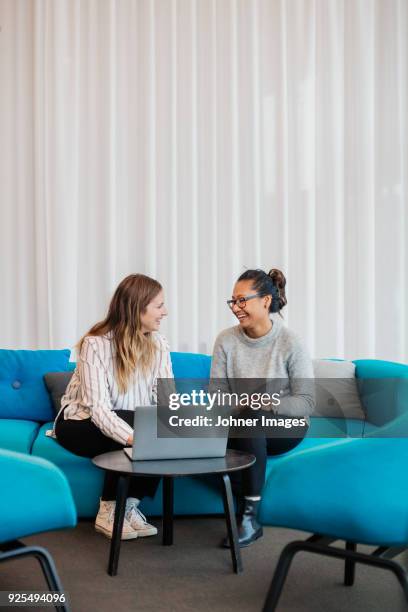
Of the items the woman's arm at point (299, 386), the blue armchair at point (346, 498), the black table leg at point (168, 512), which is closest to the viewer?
the blue armchair at point (346, 498)

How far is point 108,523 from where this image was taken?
Answer: 281 cm

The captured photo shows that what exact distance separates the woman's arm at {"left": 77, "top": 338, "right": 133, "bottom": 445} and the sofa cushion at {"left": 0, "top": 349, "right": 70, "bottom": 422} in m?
0.73

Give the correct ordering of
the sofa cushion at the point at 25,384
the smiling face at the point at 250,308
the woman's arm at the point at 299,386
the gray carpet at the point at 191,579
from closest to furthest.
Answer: the gray carpet at the point at 191,579 → the woman's arm at the point at 299,386 → the smiling face at the point at 250,308 → the sofa cushion at the point at 25,384

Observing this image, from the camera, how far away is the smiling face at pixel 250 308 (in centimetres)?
311

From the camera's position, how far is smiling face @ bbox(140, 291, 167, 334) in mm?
2987

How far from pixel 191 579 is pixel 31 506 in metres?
0.83

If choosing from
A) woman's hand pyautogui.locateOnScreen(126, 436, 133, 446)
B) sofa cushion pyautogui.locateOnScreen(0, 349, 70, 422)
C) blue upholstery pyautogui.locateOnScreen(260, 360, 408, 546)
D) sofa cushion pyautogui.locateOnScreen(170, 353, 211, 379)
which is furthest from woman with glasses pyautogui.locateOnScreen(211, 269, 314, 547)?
blue upholstery pyautogui.locateOnScreen(260, 360, 408, 546)

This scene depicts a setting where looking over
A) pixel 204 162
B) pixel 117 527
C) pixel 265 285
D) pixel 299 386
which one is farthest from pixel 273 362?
pixel 204 162

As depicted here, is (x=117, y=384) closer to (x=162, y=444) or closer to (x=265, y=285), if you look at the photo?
(x=162, y=444)

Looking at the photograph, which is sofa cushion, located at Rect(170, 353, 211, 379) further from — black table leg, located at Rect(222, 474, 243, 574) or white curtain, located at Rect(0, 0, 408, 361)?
black table leg, located at Rect(222, 474, 243, 574)

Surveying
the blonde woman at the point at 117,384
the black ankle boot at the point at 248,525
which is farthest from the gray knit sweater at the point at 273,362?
the black ankle boot at the point at 248,525

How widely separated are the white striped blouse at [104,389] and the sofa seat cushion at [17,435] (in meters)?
0.29

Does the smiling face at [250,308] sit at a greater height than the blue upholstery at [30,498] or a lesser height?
greater

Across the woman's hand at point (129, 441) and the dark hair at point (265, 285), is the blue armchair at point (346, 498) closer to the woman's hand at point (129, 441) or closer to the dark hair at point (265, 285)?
the woman's hand at point (129, 441)
